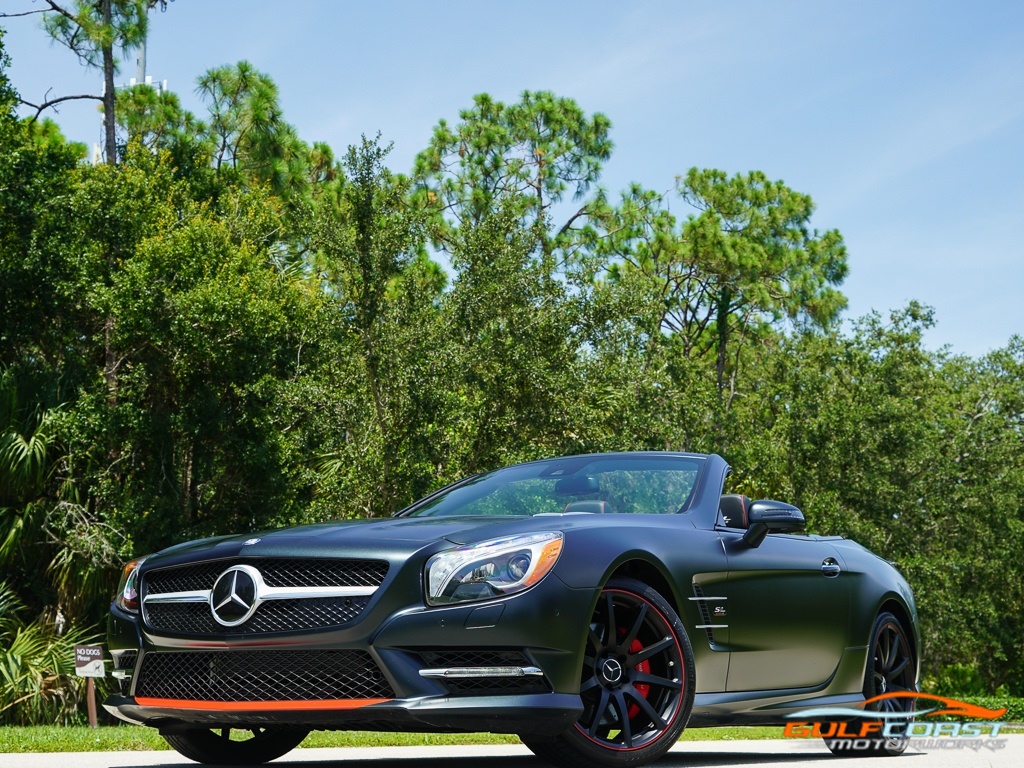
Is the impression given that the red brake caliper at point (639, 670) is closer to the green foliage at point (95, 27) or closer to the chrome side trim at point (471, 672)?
the chrome side trim at point (471, 672)

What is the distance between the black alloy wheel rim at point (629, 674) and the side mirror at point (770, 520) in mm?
941

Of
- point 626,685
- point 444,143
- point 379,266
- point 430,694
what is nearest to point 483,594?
point 430,694

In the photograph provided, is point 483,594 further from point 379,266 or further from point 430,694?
point 379,266

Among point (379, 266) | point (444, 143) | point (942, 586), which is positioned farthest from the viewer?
point (444, 143)

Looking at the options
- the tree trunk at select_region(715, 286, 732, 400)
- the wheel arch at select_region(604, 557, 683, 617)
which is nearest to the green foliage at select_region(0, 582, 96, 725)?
the wheel arch at select_region(604, 557, 683, 617)

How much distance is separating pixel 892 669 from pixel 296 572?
3.95 m

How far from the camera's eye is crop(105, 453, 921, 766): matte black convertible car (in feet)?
15.5

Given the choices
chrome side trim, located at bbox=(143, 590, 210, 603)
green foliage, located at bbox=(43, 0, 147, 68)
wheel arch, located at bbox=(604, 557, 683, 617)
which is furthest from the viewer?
green foliage, located at bbox=(43, 0, 147, 68)

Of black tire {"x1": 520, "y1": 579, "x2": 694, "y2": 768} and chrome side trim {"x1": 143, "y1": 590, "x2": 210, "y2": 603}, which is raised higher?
chrome side trim {"x1": 143, "y1": 590, "x2": 210, "y2": 603}

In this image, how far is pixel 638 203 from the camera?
3844cm

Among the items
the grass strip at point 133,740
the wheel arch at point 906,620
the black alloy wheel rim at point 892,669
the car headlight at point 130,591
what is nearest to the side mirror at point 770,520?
the black alloy wheel rim at point 892,669

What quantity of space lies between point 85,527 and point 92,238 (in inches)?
199

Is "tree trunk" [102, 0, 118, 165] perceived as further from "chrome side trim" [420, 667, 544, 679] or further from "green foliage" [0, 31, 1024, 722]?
"chrome side trim" [420, 667, 544, 679]

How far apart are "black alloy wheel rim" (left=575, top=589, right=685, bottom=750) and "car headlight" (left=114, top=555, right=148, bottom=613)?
6.81 ft
